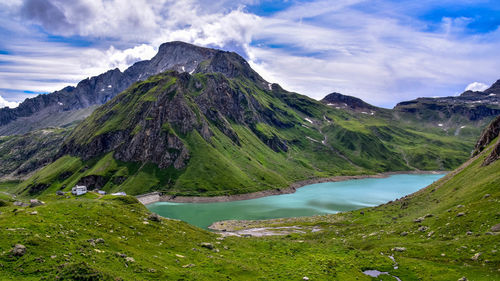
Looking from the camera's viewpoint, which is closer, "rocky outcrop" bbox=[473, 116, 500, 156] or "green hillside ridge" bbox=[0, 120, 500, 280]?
"green hillside ridge" bbox=[0, 120, 500, 280]

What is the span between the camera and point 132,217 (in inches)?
2203

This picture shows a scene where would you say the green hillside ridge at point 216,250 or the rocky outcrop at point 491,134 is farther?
the rocky outcrop at point 491,134

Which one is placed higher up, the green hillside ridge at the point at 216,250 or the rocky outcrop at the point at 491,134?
the rocky outcrop at the point at 491,134

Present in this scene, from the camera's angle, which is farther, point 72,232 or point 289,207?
point 289,207

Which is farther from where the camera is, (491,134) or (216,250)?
(491,134)

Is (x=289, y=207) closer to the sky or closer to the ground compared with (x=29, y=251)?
closer to the ground

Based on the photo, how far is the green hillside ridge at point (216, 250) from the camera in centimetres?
3206

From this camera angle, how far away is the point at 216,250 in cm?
5066

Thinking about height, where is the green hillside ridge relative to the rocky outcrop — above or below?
below

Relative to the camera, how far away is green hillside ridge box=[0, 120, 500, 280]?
3206 centimetres

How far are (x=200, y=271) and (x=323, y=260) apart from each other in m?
21.3

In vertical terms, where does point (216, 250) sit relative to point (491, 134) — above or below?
below

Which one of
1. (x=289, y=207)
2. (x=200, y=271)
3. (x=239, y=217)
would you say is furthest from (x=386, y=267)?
(x=289, y=207)

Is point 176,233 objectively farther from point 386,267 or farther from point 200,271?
point 386,267
